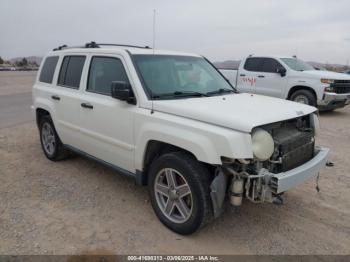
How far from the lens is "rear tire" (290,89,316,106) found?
10.9m

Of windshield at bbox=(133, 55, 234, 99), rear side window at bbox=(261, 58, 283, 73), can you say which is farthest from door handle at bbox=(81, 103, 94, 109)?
rear side window at bbox=(261, 58, 283, 73)

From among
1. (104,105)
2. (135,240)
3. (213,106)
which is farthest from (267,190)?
(104,105)

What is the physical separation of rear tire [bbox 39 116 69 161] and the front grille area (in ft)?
28.2

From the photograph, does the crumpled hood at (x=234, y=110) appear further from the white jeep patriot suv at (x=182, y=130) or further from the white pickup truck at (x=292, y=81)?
the white pickup truck at (x=292, y=81)

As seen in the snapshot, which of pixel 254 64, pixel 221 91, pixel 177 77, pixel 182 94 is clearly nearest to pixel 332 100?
pixel 254 64

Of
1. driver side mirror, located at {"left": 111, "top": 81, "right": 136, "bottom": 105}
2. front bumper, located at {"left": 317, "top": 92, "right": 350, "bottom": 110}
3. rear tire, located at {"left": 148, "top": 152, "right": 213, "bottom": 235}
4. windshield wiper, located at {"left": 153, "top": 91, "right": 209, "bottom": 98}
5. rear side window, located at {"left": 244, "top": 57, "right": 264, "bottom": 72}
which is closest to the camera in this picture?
rear tire, located at {"left": 148, "top": 152, "right": 213, "bottom": 235}

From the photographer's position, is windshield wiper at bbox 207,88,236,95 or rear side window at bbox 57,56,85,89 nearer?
windshield wiper at bbox 207,88,236,95

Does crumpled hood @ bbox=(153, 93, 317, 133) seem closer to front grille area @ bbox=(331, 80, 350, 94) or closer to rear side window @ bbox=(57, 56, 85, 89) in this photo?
rear side window @ bbox=(57, 56, 85, 89)

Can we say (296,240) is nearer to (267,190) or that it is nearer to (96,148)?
(267,190)

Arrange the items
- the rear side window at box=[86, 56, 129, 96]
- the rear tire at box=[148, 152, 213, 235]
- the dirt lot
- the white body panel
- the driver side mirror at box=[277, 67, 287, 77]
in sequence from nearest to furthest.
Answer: the white body panel
the rear tire at box=[148, 152, 213, 235]
the dirt lot
the rear side window at box=[86, 56, 129, 96]
the driver side mirror at box=[277, 67, 287, 77]

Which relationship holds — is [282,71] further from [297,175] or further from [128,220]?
[128,220]

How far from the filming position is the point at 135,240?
3498mm

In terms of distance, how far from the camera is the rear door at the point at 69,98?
488 centimetres

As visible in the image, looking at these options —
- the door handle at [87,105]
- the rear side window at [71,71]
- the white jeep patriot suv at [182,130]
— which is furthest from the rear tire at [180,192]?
the rear side window at [71,71]
